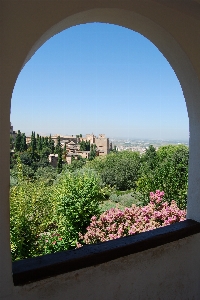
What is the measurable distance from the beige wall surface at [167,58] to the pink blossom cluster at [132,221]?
5.45 ft

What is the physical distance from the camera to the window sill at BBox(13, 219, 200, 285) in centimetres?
118

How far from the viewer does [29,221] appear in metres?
5.68

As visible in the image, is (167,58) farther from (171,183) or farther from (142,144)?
(142,144)

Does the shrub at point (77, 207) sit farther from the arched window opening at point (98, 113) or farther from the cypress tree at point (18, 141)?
the cypress tree at point (18, 141)

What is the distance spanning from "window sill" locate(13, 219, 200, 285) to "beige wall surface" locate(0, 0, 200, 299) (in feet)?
0.11

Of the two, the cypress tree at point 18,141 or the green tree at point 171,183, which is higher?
the cypress tree at point 18,141

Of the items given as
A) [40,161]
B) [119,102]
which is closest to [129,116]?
[119,102]

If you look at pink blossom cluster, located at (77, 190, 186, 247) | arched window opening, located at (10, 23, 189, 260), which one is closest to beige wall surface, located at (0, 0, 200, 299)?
pink blossom cluster, located at (77, 190, 186, 247)

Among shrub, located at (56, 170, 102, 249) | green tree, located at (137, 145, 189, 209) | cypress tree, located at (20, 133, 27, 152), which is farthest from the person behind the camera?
cypress tree, located at (20, 133, 27, 152)

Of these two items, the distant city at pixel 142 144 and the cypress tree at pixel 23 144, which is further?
the cypress tree at pixel 23 144

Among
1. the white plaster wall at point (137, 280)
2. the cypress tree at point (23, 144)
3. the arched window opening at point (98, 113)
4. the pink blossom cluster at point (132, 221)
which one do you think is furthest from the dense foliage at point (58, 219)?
the cypress tree at point (23, 144)

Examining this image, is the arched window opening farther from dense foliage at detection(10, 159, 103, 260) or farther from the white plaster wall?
the white plaster wall

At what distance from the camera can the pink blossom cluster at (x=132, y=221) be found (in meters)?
3.32

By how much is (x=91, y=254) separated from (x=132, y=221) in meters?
2.31
